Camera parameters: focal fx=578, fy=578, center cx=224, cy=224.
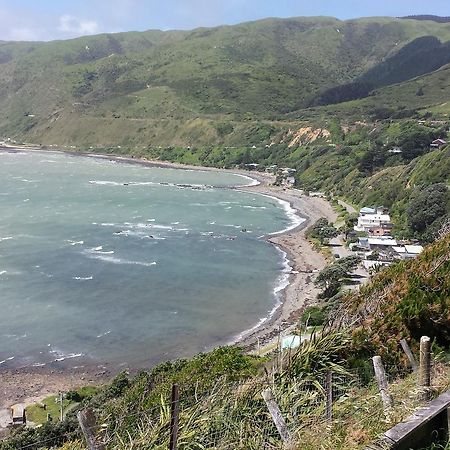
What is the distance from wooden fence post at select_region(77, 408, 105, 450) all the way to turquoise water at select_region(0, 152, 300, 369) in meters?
24.8

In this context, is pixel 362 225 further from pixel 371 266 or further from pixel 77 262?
pixel 77 262

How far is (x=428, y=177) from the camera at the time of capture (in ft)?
210

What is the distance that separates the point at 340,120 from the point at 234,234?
6607 centimetres

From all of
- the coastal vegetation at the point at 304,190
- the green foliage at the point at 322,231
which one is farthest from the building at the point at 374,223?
the green foliage at the point at 322,231

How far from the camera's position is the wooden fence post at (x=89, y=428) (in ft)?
14.7

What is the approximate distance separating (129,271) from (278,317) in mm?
13823

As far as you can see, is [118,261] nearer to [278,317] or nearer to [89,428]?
[278,317]

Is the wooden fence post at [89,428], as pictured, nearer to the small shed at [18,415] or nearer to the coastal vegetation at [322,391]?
the coastal vegetation at [322,391]

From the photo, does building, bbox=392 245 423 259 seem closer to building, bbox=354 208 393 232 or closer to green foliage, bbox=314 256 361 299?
green foliage, bbox=314 256 361 299

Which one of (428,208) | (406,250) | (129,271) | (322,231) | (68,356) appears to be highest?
(428,208)

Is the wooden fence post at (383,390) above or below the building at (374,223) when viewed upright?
above

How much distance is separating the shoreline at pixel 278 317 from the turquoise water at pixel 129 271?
0.83 meters

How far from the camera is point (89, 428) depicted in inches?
178

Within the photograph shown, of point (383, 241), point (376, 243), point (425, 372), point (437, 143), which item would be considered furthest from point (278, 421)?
point (437, 143)
